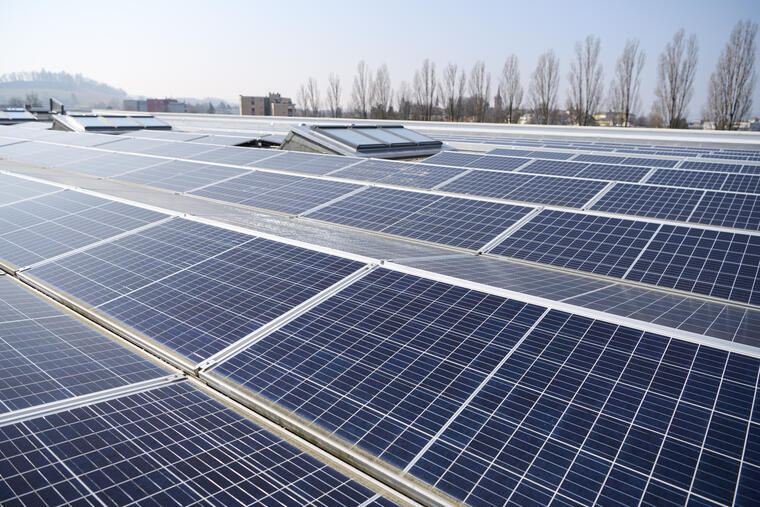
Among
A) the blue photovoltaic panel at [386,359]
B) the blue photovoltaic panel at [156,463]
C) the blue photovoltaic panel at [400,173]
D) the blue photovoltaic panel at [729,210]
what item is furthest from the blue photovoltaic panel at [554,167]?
the blue photovoltaic panel at [156,463]

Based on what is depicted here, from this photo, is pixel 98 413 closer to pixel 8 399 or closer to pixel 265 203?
pixel 8 399

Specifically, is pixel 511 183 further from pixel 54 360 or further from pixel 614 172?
pixel 54 360

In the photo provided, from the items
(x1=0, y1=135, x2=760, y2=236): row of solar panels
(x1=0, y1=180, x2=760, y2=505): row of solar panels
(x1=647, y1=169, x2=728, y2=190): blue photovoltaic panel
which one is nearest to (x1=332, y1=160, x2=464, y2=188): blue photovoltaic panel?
(x1=0, y1=135, x2=760, y2=236): row of solar panels

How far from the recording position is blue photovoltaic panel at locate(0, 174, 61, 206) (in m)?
16.2

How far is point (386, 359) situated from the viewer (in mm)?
6484

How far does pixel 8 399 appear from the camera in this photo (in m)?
5.61

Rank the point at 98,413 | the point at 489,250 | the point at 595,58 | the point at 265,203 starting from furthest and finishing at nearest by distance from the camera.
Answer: the point at 595,58
the point at 265,203
the point at 489,250
the point at 98,413

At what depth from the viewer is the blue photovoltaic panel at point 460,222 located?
1279cm

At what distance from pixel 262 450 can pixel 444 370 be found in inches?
93.9

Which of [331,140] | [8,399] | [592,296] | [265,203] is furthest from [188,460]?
[331,140]

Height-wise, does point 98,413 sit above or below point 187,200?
below

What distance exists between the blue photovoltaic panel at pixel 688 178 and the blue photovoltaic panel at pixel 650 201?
8.79 feet

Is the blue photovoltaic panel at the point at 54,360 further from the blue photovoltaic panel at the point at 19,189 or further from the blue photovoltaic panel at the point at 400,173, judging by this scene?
the blue photovoltaic panel at the point at 400,173

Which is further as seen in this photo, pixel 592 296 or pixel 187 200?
pixel 187 200
